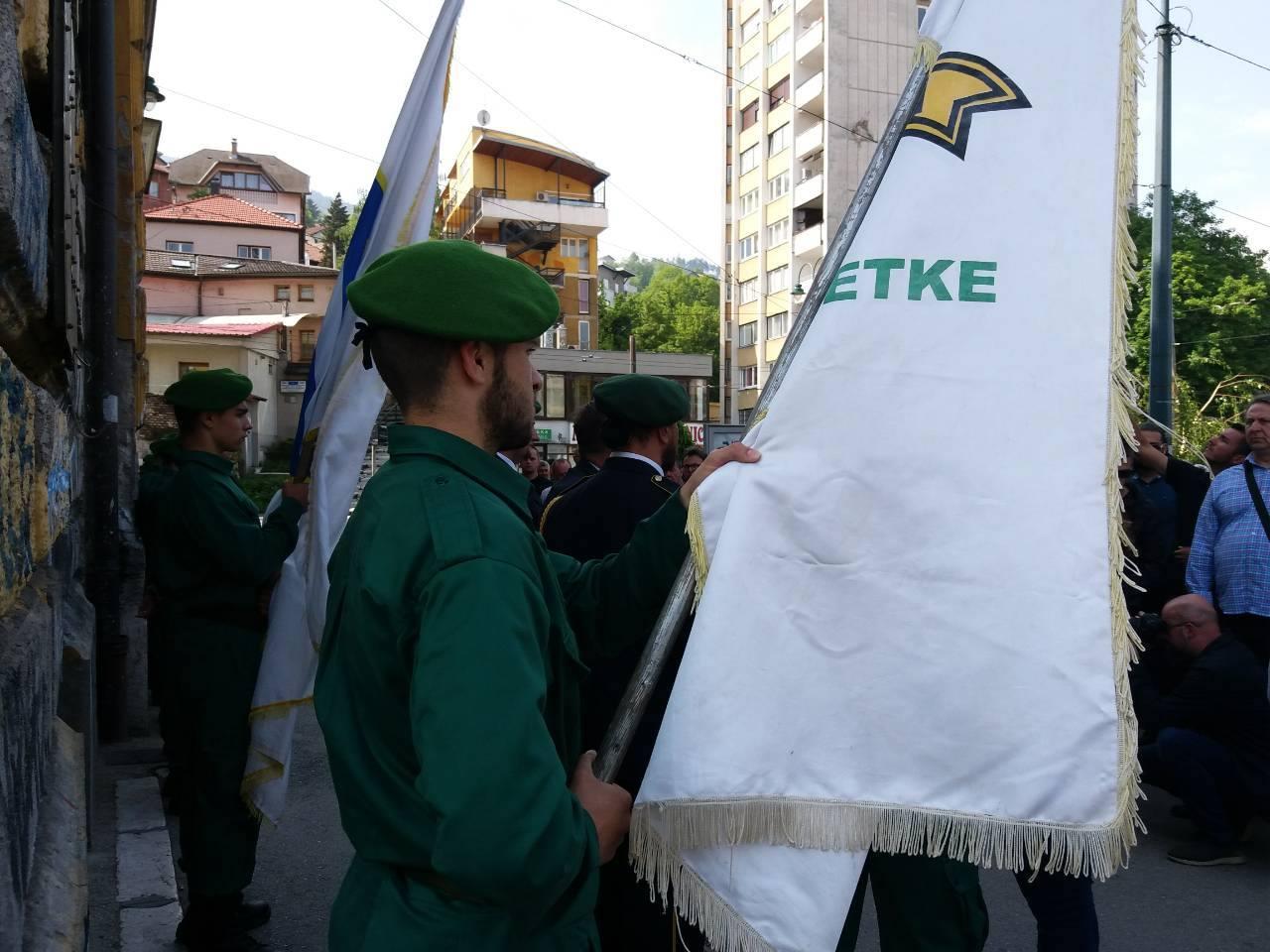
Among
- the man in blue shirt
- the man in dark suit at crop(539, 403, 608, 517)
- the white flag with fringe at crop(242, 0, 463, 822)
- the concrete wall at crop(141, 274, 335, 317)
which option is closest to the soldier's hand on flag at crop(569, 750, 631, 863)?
the white flag with fringe at crop(242, 0, 463, 822)

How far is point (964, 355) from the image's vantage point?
2.21 meters

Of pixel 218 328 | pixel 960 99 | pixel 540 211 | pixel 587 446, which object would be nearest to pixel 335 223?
pixel 540 211

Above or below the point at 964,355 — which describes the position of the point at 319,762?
below

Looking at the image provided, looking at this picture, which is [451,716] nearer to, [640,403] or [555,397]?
[640,403]

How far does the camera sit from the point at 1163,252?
12797 millimetres

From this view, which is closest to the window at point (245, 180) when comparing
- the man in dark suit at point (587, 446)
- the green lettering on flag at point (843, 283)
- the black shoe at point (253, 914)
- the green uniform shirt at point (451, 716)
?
the man in dark suit at point (587, 446)

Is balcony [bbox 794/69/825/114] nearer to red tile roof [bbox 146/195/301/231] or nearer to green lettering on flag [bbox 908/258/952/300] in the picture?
red tile roof [bbox 146/195/301/231]

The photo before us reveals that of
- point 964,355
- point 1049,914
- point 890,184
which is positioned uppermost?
point 890,184

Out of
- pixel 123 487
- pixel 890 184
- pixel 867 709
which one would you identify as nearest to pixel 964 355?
pixel 890 184

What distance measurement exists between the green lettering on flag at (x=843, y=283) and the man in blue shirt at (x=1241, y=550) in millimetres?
4489

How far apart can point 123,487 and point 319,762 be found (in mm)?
2204

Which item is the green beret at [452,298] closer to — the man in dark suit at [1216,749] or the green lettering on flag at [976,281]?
the green lettering on flag at [976,281]

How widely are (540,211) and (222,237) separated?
1610cm

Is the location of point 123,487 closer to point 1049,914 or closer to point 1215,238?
point 1049,914
